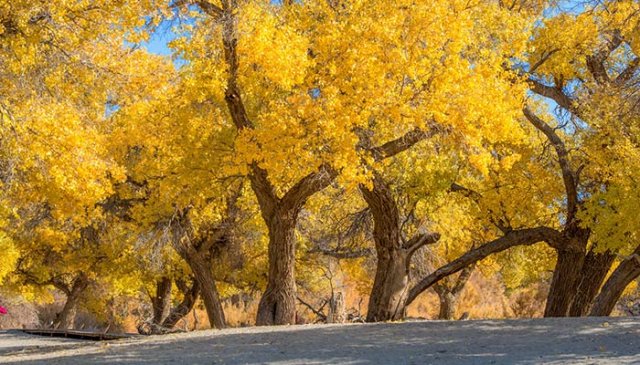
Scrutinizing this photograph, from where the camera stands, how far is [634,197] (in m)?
16.3

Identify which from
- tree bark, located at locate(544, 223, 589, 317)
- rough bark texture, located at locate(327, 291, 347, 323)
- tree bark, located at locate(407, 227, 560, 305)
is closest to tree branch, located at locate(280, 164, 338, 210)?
tree bark, located at locate(407, 227, 560, 305)

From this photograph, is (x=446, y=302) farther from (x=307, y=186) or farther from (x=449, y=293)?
(x=307, y=186)

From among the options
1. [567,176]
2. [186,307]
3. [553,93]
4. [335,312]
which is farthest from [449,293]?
[567,176]

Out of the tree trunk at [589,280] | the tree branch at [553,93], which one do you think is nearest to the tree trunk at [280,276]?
the tree trunk at [589,280]

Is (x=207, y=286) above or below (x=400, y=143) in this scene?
below

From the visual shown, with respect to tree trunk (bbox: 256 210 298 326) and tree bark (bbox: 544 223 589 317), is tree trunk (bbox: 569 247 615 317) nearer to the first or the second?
tree bark (bbox: 544 223 589 317)

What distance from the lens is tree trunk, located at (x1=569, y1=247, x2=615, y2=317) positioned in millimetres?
18719

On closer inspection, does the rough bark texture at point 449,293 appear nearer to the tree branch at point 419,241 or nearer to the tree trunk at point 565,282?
the tree trunk at point 565,282

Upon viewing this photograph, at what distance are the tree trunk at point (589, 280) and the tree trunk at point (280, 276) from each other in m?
6.44

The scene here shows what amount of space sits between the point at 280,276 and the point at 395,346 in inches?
266

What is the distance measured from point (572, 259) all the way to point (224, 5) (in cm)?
954

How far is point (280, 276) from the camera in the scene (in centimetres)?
1717

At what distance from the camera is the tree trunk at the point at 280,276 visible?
55.6 ft

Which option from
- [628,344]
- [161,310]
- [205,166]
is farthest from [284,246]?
[161,310]
